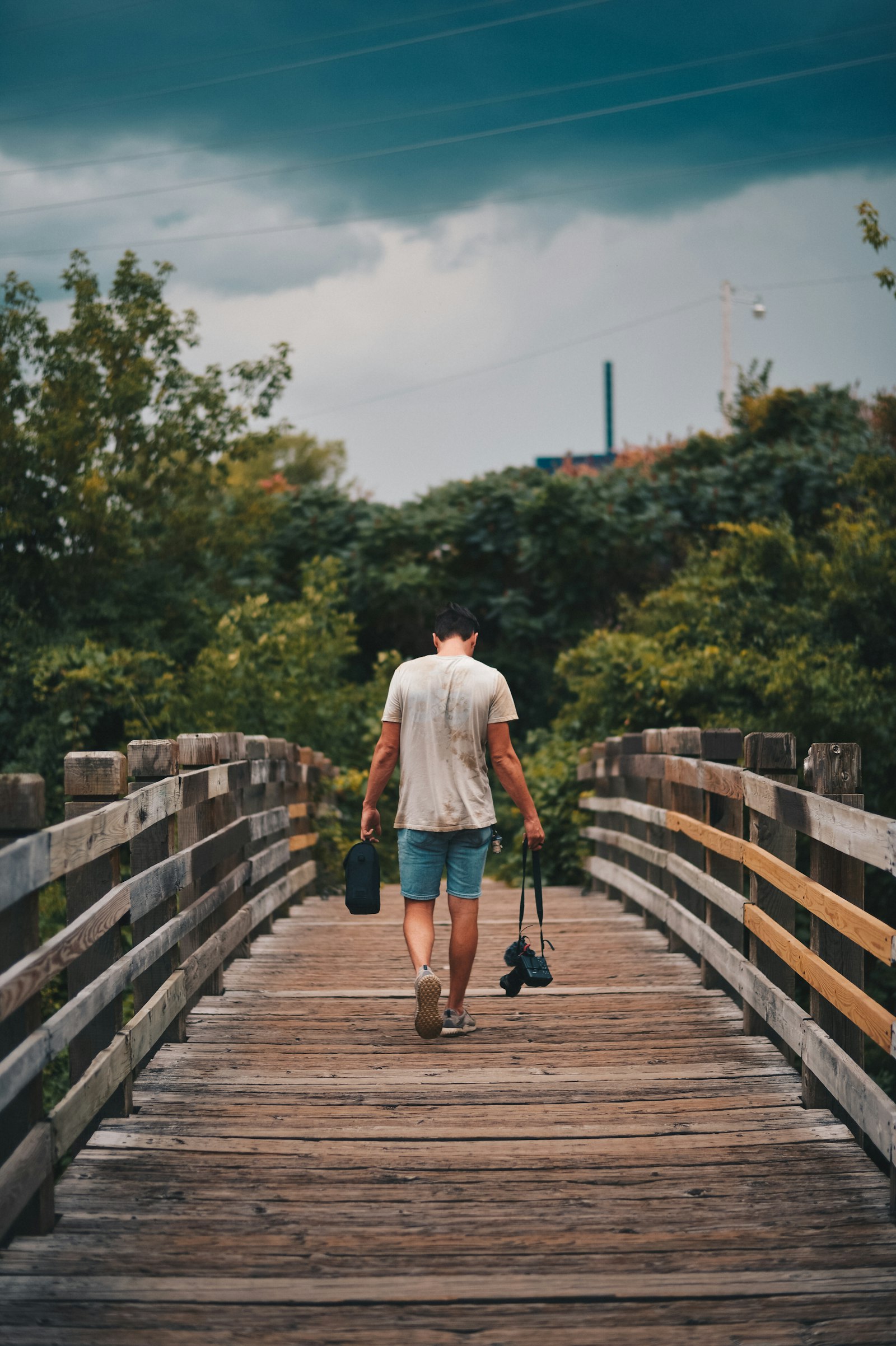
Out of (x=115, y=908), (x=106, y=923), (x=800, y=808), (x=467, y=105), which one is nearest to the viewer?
(x=106, y=923)

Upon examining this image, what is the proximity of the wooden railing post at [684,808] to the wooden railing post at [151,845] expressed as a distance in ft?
8.89

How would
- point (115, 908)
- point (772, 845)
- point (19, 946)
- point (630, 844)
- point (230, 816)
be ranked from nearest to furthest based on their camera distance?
point (19, 946), point (115, 908), point (772, 845), point (230, 816), point (630, 844)

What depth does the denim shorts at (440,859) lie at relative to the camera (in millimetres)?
5324

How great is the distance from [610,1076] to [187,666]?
1368 centimetres

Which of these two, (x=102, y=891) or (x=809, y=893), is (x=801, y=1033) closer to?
(x=809, y=893)

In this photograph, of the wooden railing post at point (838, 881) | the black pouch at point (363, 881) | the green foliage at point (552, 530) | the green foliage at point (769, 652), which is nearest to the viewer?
the wooden railing post at point (838, 881)

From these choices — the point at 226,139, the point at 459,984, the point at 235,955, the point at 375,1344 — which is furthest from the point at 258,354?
the point at 375,1344

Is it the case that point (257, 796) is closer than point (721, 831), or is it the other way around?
point (721, 831)

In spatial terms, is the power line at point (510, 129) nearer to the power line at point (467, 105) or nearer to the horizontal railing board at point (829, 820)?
the power line at point (467, 105)

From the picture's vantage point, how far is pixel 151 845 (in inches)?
183

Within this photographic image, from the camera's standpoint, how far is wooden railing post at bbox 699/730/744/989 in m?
5.57

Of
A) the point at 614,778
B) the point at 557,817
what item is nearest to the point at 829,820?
the point at 614,778

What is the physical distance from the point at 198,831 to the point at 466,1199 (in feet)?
7.86

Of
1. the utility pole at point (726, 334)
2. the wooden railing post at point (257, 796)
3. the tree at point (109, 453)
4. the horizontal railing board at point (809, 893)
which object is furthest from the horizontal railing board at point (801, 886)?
the utility pole at point (726, 334)
